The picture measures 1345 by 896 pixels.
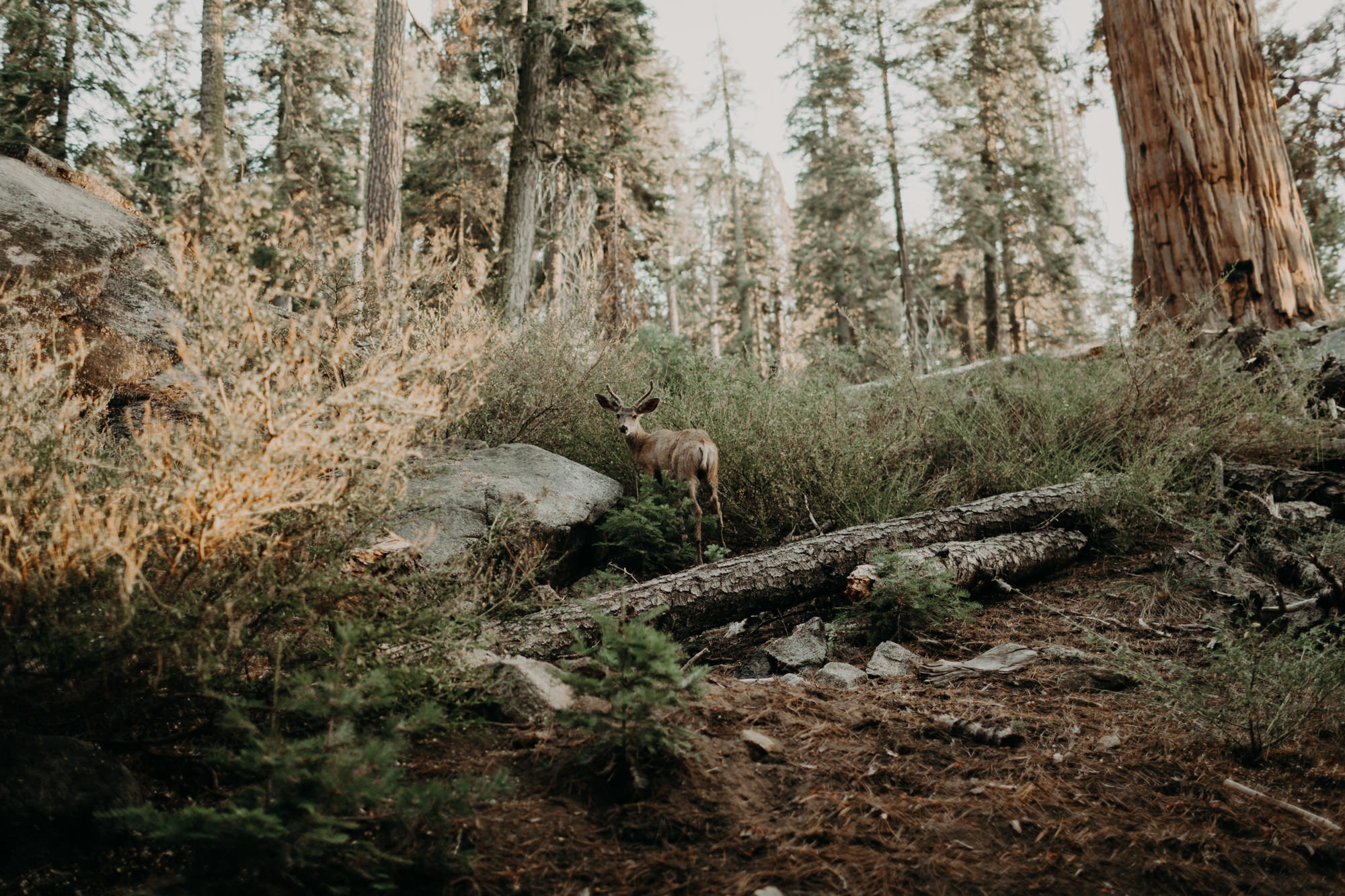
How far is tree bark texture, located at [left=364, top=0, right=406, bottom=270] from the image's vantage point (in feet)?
31.0

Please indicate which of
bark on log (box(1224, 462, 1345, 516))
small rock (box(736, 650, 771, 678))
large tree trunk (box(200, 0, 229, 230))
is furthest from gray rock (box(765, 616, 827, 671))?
large tree trunk (box(200, 0, 229, 230))

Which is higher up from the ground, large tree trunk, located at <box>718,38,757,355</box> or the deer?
large tree trunk, located at <box>718,38,757,355</box>

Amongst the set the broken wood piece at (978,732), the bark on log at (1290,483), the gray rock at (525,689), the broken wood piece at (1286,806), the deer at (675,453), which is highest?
the deer at (675,453)

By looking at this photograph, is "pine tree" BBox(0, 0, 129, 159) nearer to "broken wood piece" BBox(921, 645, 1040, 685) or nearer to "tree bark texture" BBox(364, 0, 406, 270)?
"tree bark texture" BBox(364, 0, 406, 270)

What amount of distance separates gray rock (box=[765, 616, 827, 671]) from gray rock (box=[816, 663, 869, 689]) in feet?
0.52

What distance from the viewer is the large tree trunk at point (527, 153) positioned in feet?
35.0

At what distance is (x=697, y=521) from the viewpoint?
5398 millimetres

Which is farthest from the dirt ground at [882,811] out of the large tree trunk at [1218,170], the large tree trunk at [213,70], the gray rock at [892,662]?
the large tree trunk at [213,70]

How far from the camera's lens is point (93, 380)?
206 inches

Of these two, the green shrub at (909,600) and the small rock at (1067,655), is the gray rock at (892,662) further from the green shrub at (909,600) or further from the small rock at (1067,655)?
the small rock at (1067,655)

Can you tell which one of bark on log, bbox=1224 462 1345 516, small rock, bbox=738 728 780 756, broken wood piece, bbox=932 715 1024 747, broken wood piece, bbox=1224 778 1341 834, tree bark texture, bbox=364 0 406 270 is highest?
tree bark texture, bbox=364 0 406 270

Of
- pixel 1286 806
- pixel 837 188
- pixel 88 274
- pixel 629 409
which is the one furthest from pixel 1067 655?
pixel 837 188

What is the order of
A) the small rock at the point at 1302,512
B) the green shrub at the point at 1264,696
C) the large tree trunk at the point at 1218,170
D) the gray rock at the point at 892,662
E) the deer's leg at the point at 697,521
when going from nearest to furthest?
the green shrub at the point at 1264,696, the gray rock at the point at 892,662, the small rock at the point at 1302,512, the deer's leg at the point at 697,521, the large tree trunk at the point at 1218,170

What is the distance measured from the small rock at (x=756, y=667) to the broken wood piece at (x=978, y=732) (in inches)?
39.5
